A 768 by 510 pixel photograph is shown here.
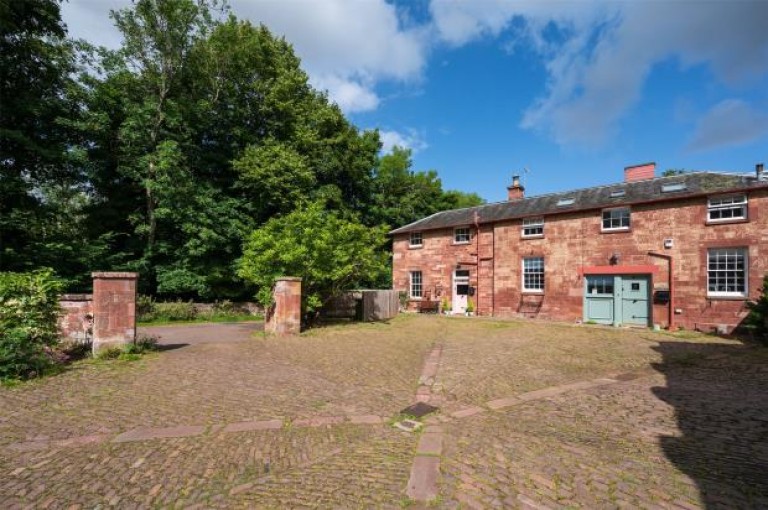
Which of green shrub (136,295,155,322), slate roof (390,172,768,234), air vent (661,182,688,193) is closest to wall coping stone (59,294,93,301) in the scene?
green shrub (136,295,155,322)

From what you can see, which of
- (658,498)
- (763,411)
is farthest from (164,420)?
(763,411)

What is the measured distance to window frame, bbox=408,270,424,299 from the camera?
25170mm

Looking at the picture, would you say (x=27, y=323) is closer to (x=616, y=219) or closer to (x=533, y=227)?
(x=533, y=227)

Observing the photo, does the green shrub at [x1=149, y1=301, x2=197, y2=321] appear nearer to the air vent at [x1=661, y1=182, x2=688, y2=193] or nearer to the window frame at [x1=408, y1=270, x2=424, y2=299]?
the window frame at [x1=408, y1=270, x2=424, y2=299]

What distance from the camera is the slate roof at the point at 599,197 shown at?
15695 mm

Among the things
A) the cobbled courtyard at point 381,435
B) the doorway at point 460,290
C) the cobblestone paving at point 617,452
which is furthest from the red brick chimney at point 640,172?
the cobblestone paving at point 617,452

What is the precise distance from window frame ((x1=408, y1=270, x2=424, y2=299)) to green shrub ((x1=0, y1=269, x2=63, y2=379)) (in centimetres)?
1976

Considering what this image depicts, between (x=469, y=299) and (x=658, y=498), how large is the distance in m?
19.3

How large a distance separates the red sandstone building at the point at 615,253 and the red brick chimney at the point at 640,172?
5 cm

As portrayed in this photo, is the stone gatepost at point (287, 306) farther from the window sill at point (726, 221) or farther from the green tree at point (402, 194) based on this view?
the green tree at point (402, 194)

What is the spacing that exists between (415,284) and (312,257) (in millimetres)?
12619

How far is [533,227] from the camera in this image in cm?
2067

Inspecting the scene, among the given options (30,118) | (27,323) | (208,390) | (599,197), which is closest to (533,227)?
(599,197)

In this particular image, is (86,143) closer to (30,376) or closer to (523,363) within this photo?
(30,376)
